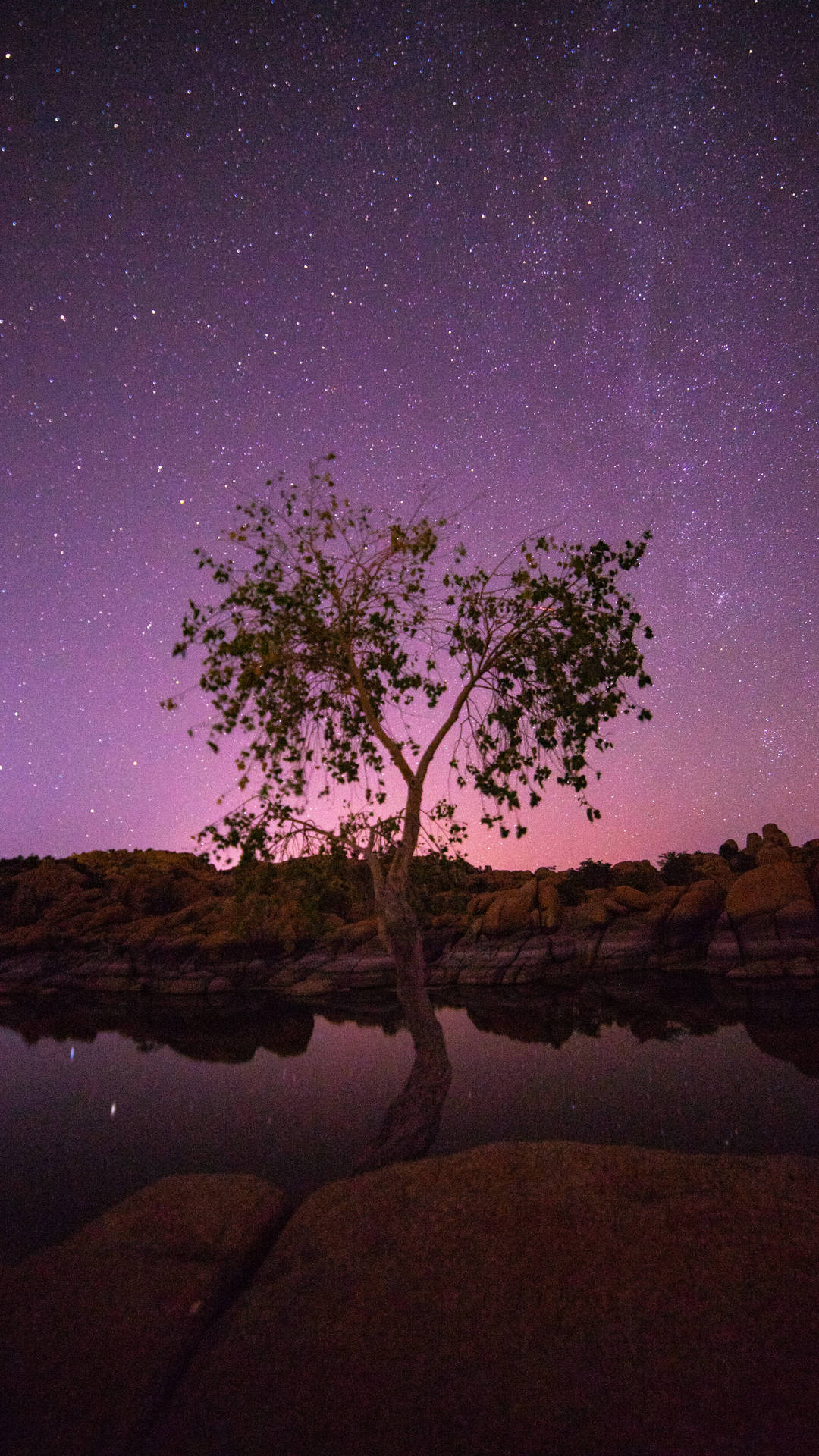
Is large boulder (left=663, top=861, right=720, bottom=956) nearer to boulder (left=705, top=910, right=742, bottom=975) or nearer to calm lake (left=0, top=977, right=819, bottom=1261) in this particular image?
boulder (left=705, top=910, right=742, bottom=975)

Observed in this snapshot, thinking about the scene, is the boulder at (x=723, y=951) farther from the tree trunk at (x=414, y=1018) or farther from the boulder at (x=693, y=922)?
the tree trunk at (x=414, y=1018)

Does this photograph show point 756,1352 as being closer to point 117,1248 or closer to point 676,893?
point 117,1248

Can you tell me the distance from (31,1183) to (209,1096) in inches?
194

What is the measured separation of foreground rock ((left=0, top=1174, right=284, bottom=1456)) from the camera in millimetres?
4078

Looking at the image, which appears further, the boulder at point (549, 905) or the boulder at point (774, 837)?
the boulder at point (774, 837)

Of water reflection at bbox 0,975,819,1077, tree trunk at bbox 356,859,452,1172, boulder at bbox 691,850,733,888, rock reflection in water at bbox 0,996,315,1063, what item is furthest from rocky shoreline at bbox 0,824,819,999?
tree trunk at bbox 356,859,452,1172

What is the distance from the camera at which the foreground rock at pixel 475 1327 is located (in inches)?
151

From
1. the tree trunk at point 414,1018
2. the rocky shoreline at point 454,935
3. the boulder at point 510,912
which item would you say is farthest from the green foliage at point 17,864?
the tree trunk at point 414,1018

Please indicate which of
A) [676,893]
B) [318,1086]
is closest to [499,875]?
[676,893]

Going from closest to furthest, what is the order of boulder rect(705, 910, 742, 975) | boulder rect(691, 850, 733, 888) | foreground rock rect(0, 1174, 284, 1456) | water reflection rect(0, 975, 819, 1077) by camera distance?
foreground rock rect(0, 1174, 284, 1456), water reflection rect(0, 975, 819, 1077), boulder rect(705, 910, 742, 975), boulder rect(691, 850, 733, 888)

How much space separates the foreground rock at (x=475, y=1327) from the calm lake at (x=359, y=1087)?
4.19 m

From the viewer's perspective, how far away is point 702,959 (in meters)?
29.3

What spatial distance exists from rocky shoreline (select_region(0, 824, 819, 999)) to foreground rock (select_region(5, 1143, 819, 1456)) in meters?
15.2

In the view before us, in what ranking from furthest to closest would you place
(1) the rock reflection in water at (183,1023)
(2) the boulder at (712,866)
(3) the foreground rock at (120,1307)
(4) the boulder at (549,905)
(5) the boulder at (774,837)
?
(5) the boulder at (774,837)
(2) the boulder at (712,866)
(4) the boulder at (549,905)
(1) the rock reflection in water at (183,1023)
(3) the foreground rock at (120,1307)
